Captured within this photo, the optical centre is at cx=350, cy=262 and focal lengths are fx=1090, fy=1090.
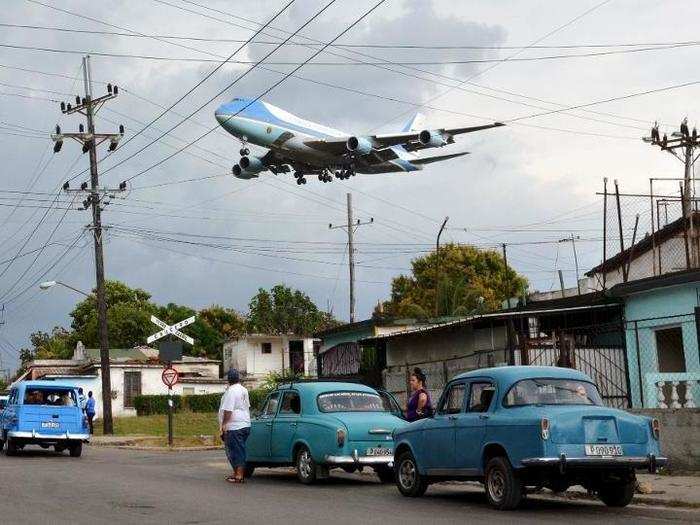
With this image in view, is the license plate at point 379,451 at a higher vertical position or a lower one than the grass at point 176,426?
higher

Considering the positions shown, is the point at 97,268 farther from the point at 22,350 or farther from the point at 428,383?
the point at 22,350

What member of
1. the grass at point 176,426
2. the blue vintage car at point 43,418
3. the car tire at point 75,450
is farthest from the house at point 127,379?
the car tire at point 75,450

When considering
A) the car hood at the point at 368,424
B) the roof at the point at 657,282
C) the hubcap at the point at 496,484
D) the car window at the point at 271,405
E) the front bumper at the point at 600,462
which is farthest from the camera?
the roof at the point at 657,282

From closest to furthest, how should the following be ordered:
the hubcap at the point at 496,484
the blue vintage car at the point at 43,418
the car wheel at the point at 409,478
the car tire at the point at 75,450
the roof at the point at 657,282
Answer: the hubcap at the point at 496,484, the car wheel at the point at 409,478, the roof at the point at 657,282, the blue vintage car at the point at 43,418, the car tire at the point at 75,450

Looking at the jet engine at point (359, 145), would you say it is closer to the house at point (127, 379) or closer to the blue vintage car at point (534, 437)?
the blue vintage car at point (534, 437)

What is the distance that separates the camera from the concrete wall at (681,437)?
15688mm

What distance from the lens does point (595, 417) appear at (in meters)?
11.7

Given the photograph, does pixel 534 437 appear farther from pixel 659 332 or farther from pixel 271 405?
pixel 659 332

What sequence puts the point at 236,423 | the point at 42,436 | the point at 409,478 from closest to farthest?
the point at 409,478
the point at 236,423
the point at 42,436

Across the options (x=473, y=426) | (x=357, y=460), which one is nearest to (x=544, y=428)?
(x=473, y=426)

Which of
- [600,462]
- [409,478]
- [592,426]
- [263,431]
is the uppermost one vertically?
[592,426]

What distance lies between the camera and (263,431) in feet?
57.3

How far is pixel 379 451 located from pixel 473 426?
345 centimetres

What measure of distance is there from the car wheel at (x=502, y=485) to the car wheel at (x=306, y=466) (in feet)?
14.4
